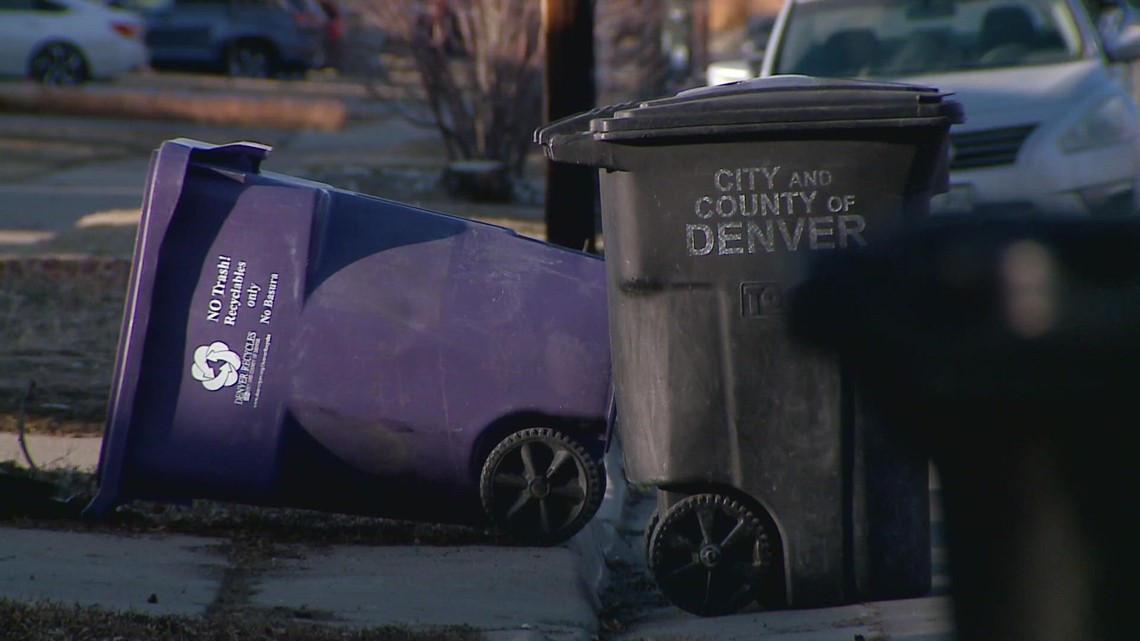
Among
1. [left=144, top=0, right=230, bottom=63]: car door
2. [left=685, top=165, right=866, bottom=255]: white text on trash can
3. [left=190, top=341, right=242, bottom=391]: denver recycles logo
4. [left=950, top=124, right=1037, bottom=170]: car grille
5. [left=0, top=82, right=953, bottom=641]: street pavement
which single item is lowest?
[left=0, top=82, right=953, bottom=641]: street pavement

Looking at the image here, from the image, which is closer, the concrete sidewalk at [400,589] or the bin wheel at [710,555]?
the concrete sidewalk at [400,589]

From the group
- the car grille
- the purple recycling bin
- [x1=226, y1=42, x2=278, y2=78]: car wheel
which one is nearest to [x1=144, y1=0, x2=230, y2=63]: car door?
[x1=226, y1=42, x2=278, y2=78]: car wheel

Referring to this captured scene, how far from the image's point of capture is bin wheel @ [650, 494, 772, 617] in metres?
4.30

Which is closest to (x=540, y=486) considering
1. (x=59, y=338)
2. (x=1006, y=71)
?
(x=59, y=338)

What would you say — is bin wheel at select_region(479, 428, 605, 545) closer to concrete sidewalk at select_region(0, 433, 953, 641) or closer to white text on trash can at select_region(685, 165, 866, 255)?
concrete sidewalk at select_region(0, 433, 953, 641)

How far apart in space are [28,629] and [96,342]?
370 centimetres

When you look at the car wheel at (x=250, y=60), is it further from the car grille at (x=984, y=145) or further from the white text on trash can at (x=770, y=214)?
the white text on trash can at (x=770, y=214)

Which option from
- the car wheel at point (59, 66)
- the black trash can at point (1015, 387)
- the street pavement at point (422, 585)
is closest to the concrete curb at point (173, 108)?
the car wheel at point (59, 66)

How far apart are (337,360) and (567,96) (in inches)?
106

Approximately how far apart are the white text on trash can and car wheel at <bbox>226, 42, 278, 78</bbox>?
23.1 m

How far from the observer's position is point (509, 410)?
184 inches

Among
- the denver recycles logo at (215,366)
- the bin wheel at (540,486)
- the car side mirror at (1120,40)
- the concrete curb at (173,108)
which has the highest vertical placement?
the concrete curb at (173,108)

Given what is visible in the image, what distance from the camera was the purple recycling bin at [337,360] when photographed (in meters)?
4.60

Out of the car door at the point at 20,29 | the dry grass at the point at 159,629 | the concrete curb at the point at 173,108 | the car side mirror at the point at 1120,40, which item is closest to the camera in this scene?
the dry grass at the point at 159,629
